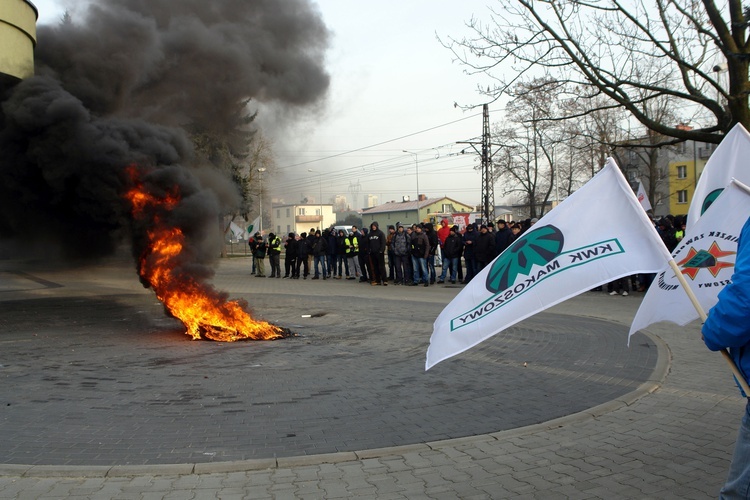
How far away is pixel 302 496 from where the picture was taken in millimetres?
3801

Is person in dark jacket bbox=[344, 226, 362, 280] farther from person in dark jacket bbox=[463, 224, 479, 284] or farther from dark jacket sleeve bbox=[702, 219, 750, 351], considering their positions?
dark jacket sleeve bbox=[702, 219, 750, 351]

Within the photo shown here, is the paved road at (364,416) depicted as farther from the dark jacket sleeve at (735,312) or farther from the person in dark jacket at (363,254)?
the person in dark jacket at (363,254)

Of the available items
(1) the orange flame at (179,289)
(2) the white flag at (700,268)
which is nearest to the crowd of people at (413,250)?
(1) the orange flame at (179,289)

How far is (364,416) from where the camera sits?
5.48 meters

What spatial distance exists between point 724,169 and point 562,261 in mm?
1689

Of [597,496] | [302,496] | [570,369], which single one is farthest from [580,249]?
[570,369]

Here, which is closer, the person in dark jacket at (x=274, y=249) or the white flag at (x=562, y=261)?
the white flag at (x=562, y=261)

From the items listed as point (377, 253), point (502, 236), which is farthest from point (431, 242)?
point (502, 236)

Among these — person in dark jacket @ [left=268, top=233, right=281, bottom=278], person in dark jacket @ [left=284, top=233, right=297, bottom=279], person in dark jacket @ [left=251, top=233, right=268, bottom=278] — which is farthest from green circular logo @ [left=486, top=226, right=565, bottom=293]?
person in dark jacket @ [left=251, top=233, right=268, bottom=278]

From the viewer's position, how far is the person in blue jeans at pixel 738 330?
2.51 meters

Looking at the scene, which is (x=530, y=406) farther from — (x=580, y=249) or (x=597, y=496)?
(x=580, y=249)

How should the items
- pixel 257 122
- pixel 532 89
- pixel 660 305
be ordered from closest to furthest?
pixel 660 305 → pixel 532 89 → pixel 257 122

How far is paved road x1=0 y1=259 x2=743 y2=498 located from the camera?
402 centimetres

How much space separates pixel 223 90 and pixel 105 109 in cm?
270
